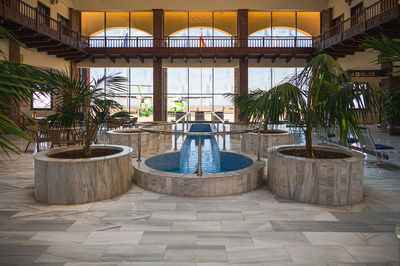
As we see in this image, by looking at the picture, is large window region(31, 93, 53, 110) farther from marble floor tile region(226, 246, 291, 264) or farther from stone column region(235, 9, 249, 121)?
stone column region(235, 9, 249, 121)

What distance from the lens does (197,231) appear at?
2.45 meters

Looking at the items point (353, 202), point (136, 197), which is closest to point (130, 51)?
point (136, 197)

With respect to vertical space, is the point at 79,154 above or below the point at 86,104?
below

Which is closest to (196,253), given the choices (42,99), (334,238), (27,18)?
(334,238)

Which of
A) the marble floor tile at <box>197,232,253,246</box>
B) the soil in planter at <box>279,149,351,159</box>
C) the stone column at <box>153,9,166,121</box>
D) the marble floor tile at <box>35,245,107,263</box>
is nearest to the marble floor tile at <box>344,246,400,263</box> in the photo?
the marble floor tile at <box>197,232,253,246</box>

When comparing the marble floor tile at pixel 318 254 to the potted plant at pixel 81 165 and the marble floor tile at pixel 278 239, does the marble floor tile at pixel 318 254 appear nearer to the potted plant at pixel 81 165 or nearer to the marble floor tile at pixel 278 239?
the marble floor tile at pixel 278 239

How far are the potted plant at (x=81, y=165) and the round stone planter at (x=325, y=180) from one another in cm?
209

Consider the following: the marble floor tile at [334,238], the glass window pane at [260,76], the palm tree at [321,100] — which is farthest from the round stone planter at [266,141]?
the glass window pane at [260,76]

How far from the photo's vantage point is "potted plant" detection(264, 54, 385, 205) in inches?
119

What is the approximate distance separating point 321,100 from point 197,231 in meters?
2.33

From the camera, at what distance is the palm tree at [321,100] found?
2965 mm

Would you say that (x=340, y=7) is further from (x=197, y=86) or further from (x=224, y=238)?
(x=224, y=238)

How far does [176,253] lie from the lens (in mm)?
2072

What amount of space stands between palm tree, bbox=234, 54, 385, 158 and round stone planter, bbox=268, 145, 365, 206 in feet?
1.27
